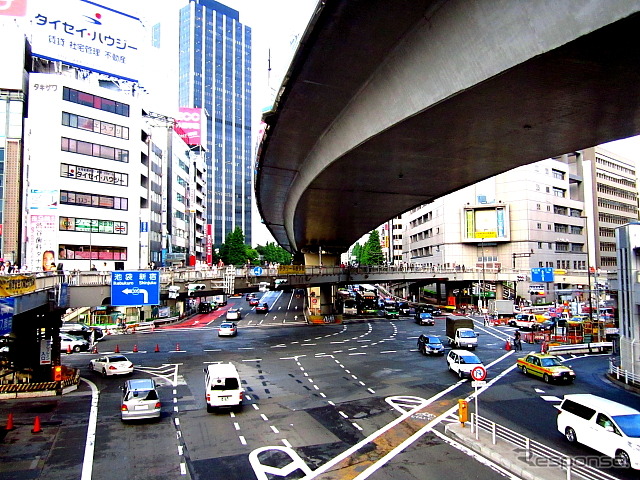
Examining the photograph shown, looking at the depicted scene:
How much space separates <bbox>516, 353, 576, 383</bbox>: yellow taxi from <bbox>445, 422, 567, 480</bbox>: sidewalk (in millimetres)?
10550

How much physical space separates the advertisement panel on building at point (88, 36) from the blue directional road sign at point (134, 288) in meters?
38.0

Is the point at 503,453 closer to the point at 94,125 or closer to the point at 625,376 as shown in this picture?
the point at 625,376

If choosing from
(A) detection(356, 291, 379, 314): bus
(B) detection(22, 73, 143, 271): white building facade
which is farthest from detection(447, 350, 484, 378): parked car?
(A) detection(356, 291, 379, 314): bus

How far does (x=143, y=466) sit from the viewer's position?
46.6 feet

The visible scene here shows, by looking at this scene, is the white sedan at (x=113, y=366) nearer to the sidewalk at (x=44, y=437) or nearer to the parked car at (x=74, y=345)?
the sidewalk at (x=44, y=437)

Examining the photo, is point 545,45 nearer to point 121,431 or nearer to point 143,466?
point 143,466

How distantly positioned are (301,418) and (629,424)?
11.2 metres

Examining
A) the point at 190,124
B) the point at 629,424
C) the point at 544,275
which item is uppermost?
the point at 190,124

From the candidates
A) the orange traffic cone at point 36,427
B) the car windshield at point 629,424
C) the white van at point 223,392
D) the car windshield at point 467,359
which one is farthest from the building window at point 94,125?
the car windshield at point 629,424

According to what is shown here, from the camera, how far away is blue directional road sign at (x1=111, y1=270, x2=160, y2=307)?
97.8 feet

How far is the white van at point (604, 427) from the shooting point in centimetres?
1330

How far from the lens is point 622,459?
13.4 metres

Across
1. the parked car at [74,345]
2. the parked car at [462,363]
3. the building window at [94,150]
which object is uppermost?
the building window at [94,150]

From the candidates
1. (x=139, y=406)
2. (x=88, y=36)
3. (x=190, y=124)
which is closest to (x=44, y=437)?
(x=139, y=406)
